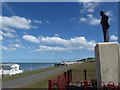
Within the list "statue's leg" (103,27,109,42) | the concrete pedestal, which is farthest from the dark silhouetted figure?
the concrete pedestal

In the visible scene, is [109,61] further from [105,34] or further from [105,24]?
[105,24]

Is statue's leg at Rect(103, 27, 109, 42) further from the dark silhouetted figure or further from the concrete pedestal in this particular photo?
the concrete pedestal

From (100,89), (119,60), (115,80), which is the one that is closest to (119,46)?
(119,60)

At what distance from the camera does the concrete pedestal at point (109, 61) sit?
11919mm

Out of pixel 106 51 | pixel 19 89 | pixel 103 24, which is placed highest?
pixel 103 24

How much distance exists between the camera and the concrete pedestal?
11.9 m

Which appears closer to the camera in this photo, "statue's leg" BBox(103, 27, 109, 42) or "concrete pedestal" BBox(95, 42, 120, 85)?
"concrete pedestal" BBox(95, 42, 120, 85)

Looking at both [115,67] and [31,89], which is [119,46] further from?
[31,89]

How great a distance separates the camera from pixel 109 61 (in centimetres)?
1198

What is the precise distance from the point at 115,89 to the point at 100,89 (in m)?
0.51

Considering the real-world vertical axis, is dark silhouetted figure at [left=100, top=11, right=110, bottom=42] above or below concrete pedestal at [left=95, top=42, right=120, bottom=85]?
above

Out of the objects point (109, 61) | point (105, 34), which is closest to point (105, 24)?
point (105, 34)

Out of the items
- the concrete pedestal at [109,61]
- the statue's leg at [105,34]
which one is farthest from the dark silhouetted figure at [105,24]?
the concrete pedestal at [109,61]

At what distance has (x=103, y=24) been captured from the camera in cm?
1284
